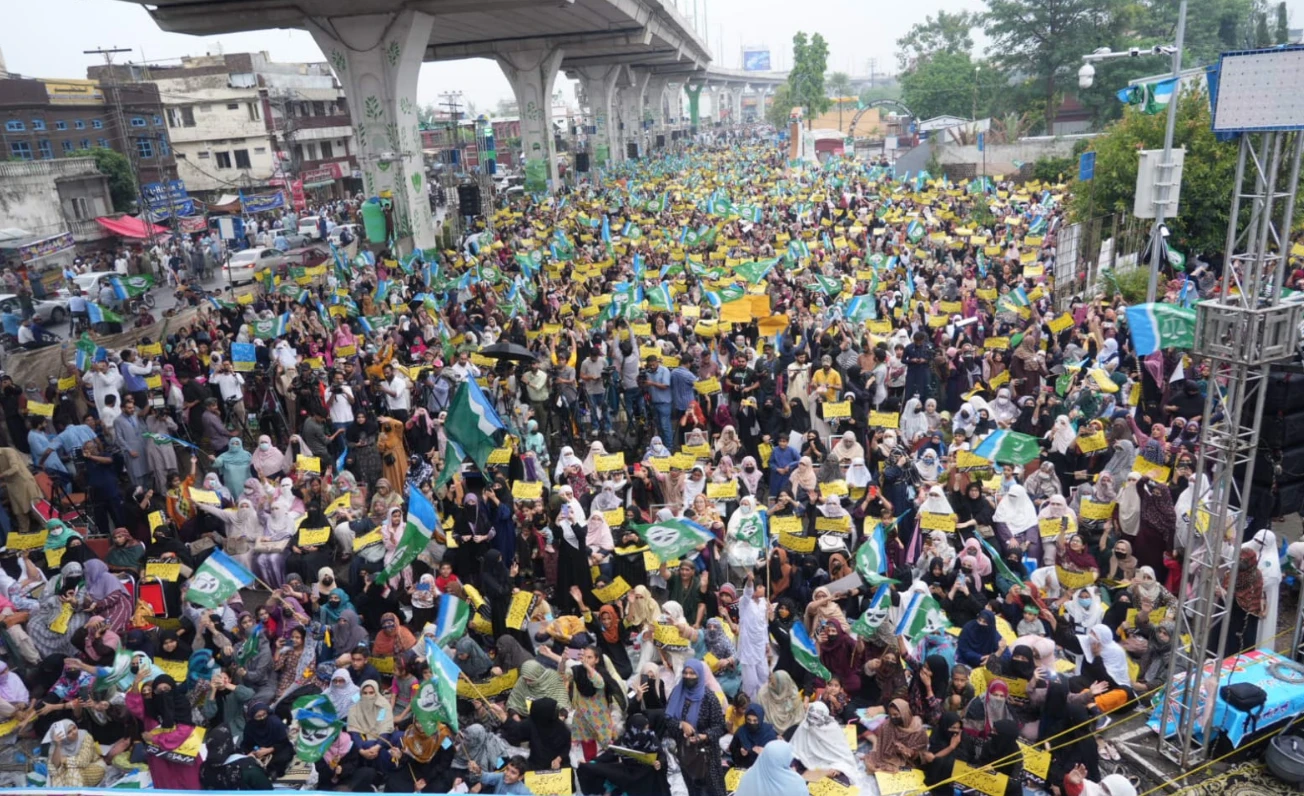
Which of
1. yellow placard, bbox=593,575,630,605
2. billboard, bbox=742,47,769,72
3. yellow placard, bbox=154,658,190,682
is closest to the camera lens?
yellow placard, bbox=154,658,190,682

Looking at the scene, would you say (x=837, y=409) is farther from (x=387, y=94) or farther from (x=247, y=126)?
(x=247, y=126)

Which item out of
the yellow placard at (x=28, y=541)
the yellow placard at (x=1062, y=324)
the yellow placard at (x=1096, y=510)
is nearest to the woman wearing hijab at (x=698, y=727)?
the yellow placard at (x=1096, y=510)

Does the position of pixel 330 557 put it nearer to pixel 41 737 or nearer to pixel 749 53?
pixel 41 737

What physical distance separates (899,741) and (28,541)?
7729mm

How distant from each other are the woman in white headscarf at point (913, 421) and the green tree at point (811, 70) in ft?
244

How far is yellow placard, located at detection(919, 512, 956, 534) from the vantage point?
7605mm

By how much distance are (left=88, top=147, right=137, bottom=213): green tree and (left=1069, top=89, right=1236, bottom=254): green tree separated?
1383 inches

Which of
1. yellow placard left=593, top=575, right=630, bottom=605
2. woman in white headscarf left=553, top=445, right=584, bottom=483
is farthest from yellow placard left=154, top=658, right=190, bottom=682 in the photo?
woman in white headscarf left=553, top=445, right=584, bottom=483

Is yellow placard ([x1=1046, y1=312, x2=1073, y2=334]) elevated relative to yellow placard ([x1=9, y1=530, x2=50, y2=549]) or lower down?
elevated

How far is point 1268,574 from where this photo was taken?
6.73 meters

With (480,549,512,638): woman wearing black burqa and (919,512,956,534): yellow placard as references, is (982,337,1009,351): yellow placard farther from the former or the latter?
(480,549,512,638): woman wearing black burqa

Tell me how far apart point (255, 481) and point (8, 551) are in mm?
2602

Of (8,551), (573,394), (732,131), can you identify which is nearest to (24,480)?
(8,551)

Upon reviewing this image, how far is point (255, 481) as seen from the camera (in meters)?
9.20
